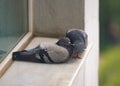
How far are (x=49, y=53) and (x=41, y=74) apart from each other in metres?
0.08

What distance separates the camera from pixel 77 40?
120cm

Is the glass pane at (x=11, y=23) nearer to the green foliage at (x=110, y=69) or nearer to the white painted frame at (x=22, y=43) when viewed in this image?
the white painted frame at (x=22, y=43)

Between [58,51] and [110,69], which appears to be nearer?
[58,51]

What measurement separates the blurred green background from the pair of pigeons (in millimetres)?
540

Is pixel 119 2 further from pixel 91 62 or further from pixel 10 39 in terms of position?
pixel 10 39

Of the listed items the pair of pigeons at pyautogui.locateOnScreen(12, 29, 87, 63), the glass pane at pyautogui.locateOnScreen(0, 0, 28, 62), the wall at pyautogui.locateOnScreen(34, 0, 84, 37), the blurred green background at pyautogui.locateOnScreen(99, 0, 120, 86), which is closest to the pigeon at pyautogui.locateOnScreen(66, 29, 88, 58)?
the pair of pigeons at pyautogui.locateOnScreen(12, 29, 87, 63)

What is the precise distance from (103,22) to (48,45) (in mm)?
667

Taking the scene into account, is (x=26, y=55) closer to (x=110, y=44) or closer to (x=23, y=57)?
(x=23, y=57)

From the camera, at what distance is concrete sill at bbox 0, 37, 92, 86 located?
1029 millimetres

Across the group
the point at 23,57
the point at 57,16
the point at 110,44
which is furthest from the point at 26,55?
the point at 110,44

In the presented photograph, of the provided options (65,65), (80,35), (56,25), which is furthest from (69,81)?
(56,25)

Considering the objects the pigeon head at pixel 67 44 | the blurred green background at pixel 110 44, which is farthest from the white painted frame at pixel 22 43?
the blurred green background at pixel 110 44

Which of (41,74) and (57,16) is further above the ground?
(57,16)

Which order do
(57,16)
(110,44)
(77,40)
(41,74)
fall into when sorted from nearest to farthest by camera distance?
(41,74), (77,40), (57,16), (110,44)
